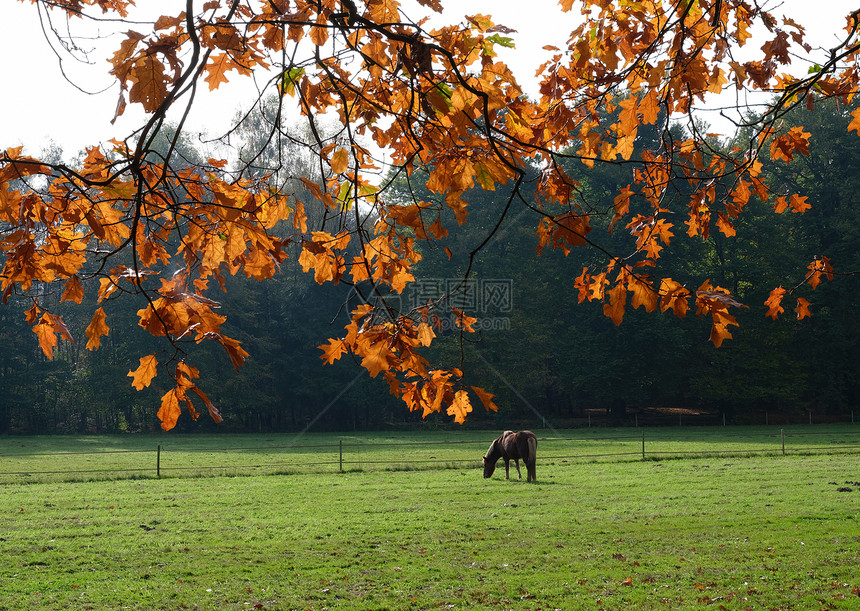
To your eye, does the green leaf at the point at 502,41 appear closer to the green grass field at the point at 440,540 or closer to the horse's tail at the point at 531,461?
the green grass field at the point at 440,540

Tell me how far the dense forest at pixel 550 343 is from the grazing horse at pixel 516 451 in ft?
70.8

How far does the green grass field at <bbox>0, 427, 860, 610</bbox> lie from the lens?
7547mm

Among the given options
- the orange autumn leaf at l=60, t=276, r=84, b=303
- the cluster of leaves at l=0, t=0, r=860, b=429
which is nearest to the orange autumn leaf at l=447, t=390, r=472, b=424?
the cluster of leaves at l=0, t=0, r=860, b=429

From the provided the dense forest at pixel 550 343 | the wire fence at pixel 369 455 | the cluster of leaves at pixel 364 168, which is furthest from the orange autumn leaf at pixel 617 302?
the dense forest at pixel 550 343

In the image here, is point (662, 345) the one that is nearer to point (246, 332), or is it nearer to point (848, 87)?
point (246, 332)

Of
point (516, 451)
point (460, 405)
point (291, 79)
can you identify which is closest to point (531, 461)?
point (516, 451)

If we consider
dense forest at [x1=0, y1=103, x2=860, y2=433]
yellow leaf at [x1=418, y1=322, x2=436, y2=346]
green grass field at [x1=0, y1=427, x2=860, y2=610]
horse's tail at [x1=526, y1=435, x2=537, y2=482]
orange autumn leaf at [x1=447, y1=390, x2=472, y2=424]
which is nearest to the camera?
yellow leaf at [x1=418, y1=322, x2=436, y2=346]

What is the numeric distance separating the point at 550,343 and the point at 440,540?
32.4m

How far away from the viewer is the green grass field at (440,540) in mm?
7547

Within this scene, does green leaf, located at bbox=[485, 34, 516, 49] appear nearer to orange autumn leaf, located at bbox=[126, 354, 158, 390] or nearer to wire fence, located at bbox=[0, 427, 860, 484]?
orange autumn leaf, located at bbox=[126, 354, 158, 390]

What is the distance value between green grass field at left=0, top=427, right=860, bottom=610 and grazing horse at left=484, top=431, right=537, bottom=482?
1.50 ft

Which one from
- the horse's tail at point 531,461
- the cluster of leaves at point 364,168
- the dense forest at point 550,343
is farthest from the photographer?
the dense forest at point 550,343

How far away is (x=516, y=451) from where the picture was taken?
17.1 metres

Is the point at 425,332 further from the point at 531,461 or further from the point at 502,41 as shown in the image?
the point at 531,461
